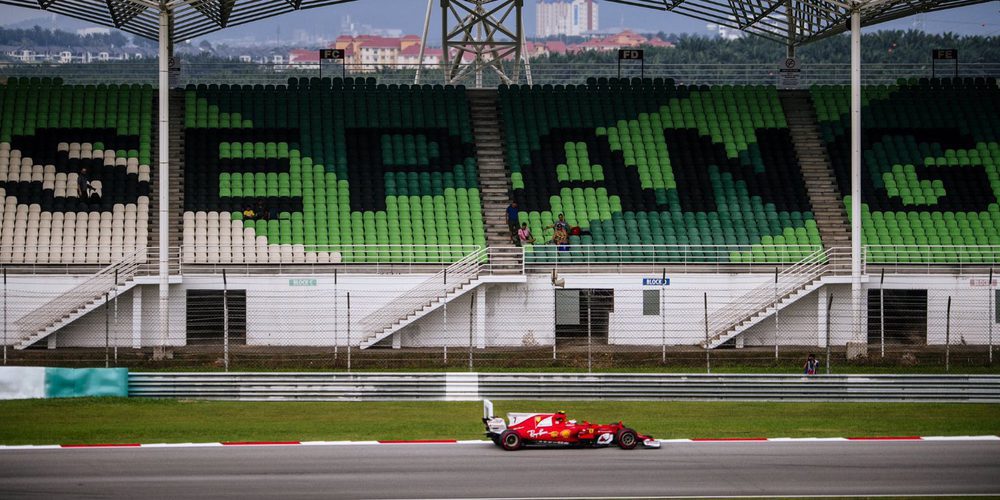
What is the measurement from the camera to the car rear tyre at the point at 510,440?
2559 centimetres

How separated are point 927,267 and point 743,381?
1089cm

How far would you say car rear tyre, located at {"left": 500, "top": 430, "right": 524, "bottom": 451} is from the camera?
84.0ft

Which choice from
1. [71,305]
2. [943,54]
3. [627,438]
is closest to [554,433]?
[627,438]

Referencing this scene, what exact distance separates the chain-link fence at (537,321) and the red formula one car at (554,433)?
1035 centimetres

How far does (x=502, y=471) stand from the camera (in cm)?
2375

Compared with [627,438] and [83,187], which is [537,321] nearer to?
[83,187]

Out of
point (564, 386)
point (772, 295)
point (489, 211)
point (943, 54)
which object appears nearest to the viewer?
point (564, 386)

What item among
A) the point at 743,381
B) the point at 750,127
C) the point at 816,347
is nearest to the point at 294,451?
the point at 743,381

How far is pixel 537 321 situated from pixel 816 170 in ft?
37.7

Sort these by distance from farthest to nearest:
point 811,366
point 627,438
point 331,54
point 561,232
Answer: point 331,54 → point 561,232 → point 811,366 → point 627,438

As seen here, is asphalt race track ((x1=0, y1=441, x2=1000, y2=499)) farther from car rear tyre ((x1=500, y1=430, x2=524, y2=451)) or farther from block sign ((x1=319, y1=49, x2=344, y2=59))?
block sign ((x1=319, y1=49, x2=344, y2=59))

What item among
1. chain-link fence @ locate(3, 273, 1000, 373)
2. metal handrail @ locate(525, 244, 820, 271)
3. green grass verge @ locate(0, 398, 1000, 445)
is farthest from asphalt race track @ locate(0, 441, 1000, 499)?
metal handrail @ locate(525, 244, 820, 271)

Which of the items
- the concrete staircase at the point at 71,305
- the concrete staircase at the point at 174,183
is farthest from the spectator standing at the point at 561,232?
the concrete staircase at the point at 71,305

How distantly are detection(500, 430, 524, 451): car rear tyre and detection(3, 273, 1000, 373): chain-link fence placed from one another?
10.6 metres
